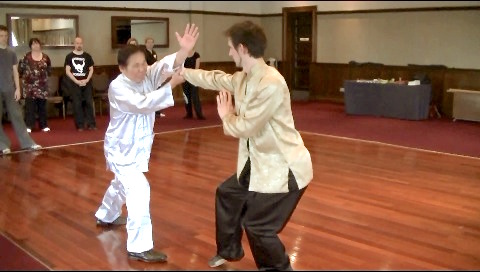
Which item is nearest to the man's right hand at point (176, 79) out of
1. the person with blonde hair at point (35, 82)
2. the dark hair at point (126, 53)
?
the dark hair at point (126, 53)

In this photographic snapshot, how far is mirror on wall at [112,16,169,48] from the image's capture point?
34.1 feet

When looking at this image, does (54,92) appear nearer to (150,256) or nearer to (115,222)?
(115,222)

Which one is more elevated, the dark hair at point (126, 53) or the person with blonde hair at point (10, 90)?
the dark hair at point (126, 53)

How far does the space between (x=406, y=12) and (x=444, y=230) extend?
7625 mm

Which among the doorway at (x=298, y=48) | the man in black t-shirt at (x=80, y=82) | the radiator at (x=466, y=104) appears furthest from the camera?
the doorway at (x=298, y=48)

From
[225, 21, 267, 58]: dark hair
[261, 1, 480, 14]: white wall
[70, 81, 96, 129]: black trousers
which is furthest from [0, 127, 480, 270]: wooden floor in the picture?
[261, 1, 480, 14]: white wall

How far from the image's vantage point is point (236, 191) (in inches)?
108

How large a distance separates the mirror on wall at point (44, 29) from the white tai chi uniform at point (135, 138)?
6702mm

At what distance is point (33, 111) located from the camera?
801 centimetres

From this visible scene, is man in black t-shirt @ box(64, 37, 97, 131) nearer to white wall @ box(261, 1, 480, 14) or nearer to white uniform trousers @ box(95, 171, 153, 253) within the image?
white uniform trousers @ box(95, 171, 153, 253)

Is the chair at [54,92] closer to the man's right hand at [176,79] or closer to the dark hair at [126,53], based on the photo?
the dark hair at [126,53]

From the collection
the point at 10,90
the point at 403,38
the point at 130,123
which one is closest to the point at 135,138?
the point at 130,123

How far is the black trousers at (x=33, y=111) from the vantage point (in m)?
7.96

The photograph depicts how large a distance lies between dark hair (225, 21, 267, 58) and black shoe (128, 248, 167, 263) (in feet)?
4.37
